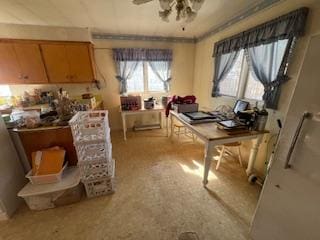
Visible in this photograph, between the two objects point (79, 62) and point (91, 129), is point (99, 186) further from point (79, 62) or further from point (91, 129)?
point (79, 62)

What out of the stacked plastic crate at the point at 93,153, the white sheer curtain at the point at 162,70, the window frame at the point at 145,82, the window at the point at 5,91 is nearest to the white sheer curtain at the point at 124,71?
the window frame at the point at 145,82

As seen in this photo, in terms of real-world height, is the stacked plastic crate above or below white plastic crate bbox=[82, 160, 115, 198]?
above

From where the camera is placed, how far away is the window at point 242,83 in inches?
93.0

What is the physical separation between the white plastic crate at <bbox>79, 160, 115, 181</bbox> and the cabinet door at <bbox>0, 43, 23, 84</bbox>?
2.73 metres

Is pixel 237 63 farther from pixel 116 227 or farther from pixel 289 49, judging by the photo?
pixel 116 227

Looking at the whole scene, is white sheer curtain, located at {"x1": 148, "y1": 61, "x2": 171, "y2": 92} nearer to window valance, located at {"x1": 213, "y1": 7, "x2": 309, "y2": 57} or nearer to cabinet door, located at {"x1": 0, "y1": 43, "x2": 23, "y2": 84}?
window valance, located at {"x1": 213, "y1": 7, "x2": 309, "y2": 57}

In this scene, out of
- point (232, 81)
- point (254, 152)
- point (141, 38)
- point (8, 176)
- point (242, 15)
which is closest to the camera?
point (8, 176)

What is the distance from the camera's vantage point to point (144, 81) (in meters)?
4.08

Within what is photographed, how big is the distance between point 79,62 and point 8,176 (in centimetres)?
245

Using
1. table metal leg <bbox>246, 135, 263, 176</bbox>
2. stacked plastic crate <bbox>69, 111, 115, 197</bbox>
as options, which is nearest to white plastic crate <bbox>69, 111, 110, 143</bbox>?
stacked plastic crate <bbox>69, 111, 115, 197</bbox>

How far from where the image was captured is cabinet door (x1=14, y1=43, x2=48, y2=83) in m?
Result: 2.92

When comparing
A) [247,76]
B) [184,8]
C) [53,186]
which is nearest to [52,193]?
[53,186]

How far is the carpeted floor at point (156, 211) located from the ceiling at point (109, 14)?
2.49 meters

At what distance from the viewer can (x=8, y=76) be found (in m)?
2.98
